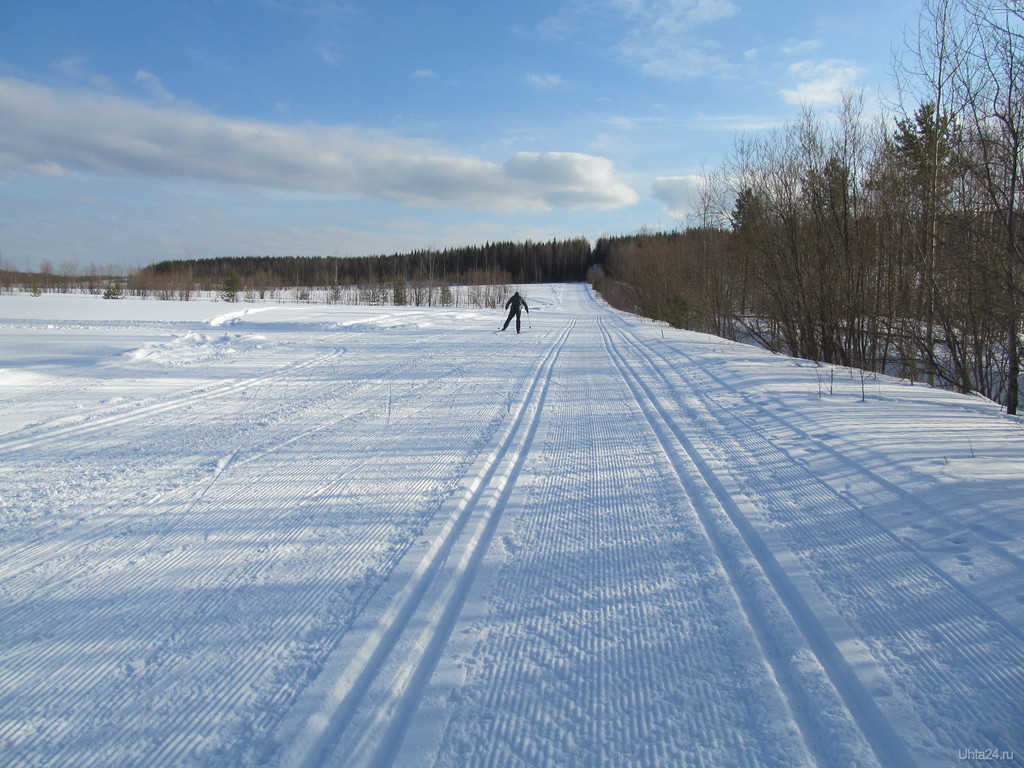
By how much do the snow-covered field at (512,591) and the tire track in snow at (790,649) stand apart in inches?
0.6

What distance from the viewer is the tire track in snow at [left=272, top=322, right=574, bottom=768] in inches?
79.0

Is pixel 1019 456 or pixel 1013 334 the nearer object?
pixel 1019 456

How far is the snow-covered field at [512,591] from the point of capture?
2.07 metres

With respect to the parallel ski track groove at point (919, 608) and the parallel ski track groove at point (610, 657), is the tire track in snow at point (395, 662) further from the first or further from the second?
the parallel ski track groove at point (919, 608)

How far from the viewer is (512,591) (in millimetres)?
2984

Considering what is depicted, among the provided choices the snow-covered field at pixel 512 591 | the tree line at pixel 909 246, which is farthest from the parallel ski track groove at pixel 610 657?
the tree line at pixel 909 246

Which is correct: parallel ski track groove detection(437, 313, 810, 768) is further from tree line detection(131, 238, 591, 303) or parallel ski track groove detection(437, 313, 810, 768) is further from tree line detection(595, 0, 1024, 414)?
tree line detection(131, 238, 591, 303)

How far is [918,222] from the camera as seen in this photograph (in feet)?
Answer: 42.0

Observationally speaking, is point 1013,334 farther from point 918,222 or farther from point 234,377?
point 234,377

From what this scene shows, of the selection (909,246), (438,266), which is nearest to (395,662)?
(909,246)

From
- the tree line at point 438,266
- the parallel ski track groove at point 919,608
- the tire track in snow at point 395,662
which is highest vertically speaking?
the tree line at point 438,266

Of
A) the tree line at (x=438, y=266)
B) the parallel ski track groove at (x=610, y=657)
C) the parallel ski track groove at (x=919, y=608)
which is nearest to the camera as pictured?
the parallel ski track groove at (x=610, y=657)

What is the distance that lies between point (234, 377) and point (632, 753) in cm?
985

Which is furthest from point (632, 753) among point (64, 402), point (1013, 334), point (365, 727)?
point (1013, 334)
